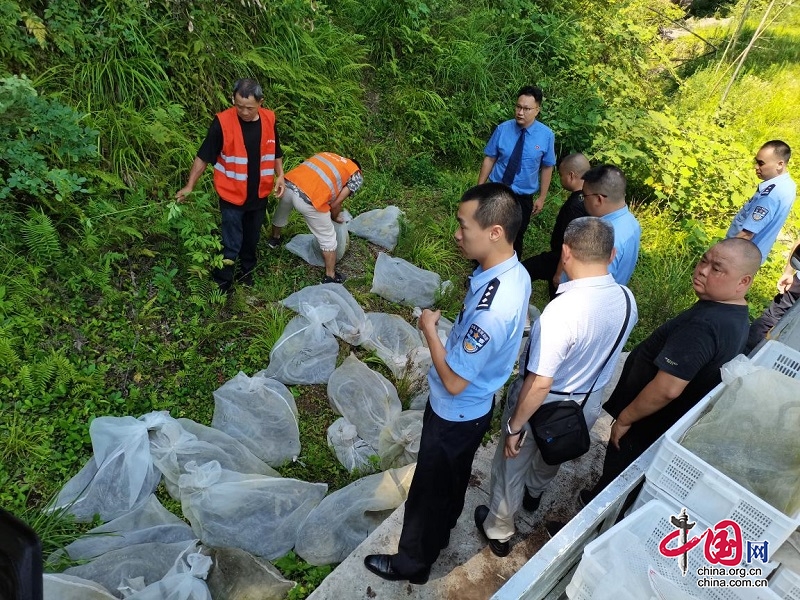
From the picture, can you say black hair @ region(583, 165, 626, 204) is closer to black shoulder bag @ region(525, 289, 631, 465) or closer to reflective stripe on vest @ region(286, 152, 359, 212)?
black shoulder bag @ region(525, 289, 631, 465)

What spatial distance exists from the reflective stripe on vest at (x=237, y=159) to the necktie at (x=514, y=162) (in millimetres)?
2044

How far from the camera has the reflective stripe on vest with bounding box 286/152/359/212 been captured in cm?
409

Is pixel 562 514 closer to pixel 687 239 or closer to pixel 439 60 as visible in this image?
pixel 687 239

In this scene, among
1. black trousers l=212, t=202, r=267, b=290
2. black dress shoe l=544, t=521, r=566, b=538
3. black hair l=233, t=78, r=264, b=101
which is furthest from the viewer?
black trousers l=212, t=202, r=267, b=290

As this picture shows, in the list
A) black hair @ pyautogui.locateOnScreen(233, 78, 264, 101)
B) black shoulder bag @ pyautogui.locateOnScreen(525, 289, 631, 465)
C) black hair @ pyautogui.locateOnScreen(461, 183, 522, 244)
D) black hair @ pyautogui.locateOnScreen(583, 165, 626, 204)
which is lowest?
black shoulder bag @ pyautogui.locateOnScreen(525, 289, 631, 465)

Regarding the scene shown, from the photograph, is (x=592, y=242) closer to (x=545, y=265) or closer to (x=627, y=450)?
(x=627, y=450)

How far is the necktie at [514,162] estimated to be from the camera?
446 cm

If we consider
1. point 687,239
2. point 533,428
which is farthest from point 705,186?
point 533,428

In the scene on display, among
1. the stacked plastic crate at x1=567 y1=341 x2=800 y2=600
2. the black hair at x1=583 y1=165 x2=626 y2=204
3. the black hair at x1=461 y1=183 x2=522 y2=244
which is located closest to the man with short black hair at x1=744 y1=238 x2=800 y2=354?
the black hair at x1=583 y1=165 x2=626 y2=204

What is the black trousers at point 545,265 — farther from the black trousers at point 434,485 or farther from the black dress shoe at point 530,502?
the black trousers at point 434,485

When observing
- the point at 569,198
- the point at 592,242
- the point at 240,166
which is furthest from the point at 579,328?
the point at 240,166

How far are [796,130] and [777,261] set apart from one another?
405cm

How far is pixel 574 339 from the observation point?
82.4 inches

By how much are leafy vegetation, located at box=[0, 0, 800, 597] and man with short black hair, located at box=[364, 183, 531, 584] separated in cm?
72
